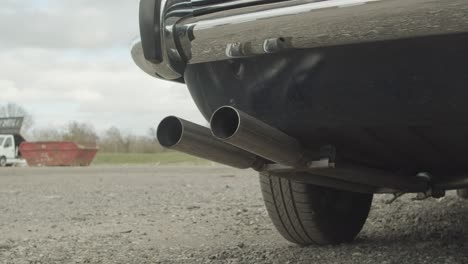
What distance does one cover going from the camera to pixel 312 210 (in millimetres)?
2992

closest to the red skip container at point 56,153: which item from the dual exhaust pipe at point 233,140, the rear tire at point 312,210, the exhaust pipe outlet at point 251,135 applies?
the rear tire at point 312,210

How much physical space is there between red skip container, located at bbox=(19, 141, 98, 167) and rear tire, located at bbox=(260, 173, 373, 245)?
21482 mm

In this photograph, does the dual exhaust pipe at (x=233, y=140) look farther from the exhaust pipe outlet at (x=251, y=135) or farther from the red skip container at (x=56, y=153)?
the red skip container at (x=56, y=153)

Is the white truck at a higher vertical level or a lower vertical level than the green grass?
higher

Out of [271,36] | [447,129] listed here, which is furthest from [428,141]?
[271,36]

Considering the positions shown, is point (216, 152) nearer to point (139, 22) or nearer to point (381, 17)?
point (139, 22)

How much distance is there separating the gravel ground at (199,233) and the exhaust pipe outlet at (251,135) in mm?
994

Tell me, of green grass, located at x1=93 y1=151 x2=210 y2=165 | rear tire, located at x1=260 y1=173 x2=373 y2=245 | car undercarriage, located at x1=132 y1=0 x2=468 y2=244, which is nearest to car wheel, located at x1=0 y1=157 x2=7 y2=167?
green grass, located at x1=93 y1=151 x2=210 y2=165

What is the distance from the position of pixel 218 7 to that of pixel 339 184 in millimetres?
966

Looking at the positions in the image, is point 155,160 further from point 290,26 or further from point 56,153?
point 290,26

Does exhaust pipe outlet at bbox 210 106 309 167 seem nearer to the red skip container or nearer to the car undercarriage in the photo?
the car undercarriage

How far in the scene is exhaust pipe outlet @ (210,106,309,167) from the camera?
179cm

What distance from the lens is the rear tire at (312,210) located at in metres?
2.98

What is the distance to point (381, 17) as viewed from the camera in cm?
162
